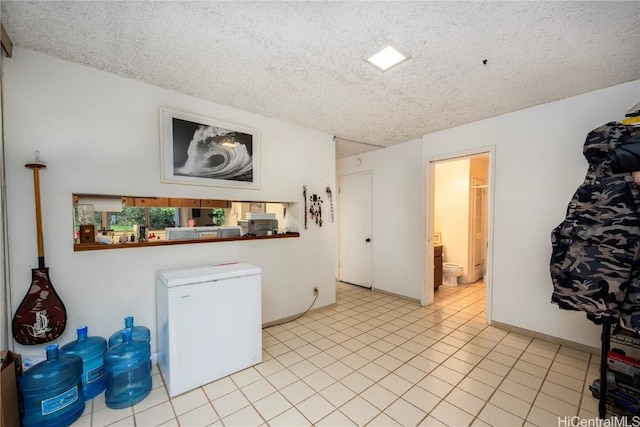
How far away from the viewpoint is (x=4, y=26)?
5.06 ft

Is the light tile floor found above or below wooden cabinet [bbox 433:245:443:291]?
below

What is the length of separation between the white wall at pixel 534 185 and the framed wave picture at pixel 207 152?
2599 mm

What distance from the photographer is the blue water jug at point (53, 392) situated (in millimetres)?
1499

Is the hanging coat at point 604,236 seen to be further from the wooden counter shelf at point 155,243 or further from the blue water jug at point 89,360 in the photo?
the blue water jug at point 89,360

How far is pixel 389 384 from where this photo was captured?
6.52 ft

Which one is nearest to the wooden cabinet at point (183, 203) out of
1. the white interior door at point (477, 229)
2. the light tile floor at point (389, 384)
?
the light tile floor at point (389, 384)

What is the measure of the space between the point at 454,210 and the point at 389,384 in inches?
146

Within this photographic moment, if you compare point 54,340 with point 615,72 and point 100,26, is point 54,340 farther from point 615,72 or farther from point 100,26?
point 615,72

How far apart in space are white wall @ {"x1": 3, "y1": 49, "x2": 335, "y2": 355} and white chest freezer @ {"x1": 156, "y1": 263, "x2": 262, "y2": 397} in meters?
0.33

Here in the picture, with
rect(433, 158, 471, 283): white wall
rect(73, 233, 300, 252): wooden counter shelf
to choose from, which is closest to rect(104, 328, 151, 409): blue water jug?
rect(73, 233, 300, 252): wooden counter shelf

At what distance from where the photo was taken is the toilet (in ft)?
15.0

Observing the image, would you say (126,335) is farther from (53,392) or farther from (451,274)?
(451,274)

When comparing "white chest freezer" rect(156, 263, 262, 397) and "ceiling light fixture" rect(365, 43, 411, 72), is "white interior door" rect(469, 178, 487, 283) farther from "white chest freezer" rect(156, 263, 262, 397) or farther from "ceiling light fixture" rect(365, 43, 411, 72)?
"white chest freezer" rect(156, 263, 262, 397)

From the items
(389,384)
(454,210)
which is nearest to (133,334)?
(389,384)
